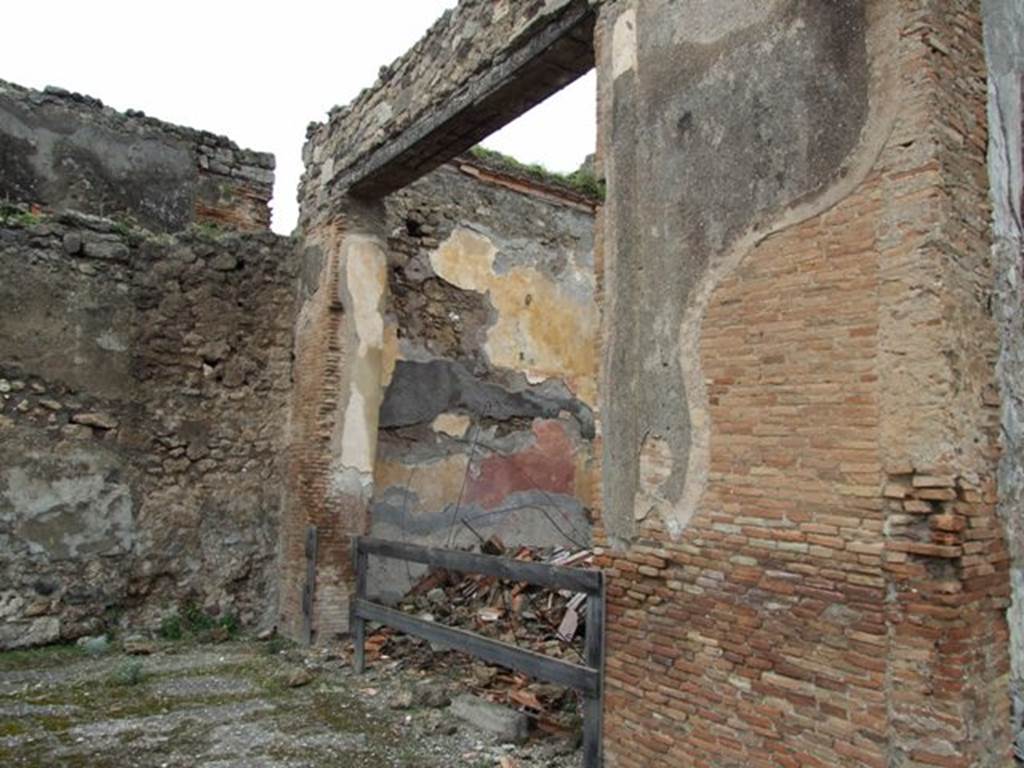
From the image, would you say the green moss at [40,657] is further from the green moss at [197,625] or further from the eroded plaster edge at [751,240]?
the eroded plaster edge at [751,240]

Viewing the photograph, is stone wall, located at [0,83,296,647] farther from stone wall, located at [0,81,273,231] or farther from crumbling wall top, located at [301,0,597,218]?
crumbling wall top, located at [301,0,597,218]

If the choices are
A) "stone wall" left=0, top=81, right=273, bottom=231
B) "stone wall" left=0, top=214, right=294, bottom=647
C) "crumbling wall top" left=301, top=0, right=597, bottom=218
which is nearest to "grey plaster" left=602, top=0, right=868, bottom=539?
"crumbling wall top" left=301, top=0, right=597, bottom=218

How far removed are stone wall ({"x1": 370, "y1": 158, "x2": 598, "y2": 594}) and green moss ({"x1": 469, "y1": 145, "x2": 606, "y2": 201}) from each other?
0.32ft

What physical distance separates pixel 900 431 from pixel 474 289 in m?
5.41

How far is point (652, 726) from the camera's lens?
11.1 ft

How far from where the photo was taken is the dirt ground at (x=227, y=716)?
3980mm

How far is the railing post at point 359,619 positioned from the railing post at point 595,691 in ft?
7.89

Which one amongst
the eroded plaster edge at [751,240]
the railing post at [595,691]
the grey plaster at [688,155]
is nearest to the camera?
the eroded plaster edge at [751,240]

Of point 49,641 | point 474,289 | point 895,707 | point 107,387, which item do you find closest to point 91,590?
point 49,641

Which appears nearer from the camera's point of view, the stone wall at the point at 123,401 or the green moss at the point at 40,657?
the green moss at the point at 40,657

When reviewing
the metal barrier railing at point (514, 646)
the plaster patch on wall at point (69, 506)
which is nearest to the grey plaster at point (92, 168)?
the plaster patch on wall at point (69, 506)

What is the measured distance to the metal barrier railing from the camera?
3.67 metres

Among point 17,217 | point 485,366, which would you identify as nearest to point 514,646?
point 485,366

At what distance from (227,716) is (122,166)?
5.81 m
